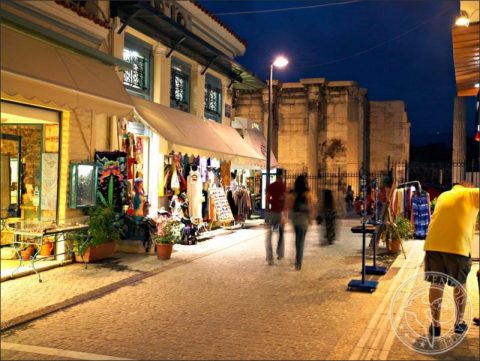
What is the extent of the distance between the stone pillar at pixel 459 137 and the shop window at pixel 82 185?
15191 millimetres

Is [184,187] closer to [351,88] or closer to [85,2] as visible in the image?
[85,2]

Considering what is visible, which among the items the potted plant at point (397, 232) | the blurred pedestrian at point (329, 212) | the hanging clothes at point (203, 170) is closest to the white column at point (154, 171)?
the hanging clothes at point (203, 170)

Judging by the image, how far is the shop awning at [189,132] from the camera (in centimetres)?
1258

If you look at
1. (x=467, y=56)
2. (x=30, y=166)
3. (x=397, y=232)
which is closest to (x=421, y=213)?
(x=397, y=232)

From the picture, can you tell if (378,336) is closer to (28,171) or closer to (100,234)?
(100,234)

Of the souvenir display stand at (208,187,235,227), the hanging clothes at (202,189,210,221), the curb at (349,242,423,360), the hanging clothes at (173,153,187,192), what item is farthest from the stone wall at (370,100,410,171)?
the curb at (349,242,423,360)

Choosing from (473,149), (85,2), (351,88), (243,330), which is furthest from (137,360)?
(473,149)

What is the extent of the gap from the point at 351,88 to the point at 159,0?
604 inches

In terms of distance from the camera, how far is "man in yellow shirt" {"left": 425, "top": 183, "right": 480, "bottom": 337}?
5.82m

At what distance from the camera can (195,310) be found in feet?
24.1

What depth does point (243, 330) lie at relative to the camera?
21.0 feet

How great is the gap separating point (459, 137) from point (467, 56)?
13.6 meters

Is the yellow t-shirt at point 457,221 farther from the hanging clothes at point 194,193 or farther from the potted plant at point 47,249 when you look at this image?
the hanging clothes at point 194,193

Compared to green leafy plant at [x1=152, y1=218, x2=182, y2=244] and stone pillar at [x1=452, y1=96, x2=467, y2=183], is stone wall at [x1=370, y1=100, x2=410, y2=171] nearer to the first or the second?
stone pillar at [x1=452, y1=96, x2=467, y2=183]
